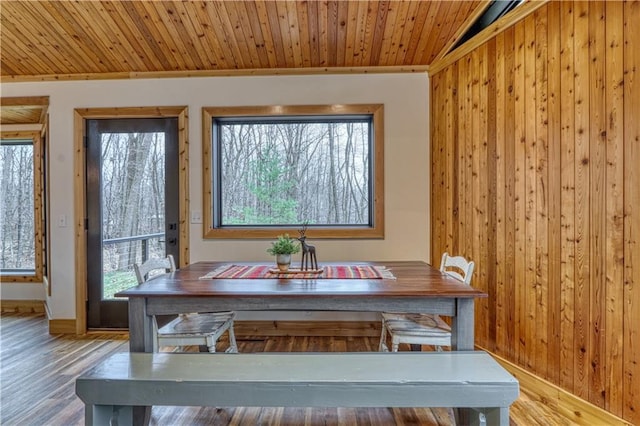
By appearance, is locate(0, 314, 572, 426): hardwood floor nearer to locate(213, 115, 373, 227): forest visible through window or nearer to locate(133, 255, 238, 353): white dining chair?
locate(133, 255, 238, 353): white dining chair

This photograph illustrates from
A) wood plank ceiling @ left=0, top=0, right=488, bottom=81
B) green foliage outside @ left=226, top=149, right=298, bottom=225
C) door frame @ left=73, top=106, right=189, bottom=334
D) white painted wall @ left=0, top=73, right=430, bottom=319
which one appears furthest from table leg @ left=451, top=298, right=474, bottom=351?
door frame @ left=73, top=106, right=189, bottom=334

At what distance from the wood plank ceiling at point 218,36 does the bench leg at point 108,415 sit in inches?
107

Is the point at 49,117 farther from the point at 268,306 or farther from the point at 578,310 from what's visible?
the point at 578,310

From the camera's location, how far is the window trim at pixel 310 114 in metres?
3.20

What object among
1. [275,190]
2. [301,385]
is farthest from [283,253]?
[275,190]

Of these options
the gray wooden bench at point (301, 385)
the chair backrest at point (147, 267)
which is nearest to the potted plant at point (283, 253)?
the gray wooden bench at point (301, 385)

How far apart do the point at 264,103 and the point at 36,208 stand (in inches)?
125

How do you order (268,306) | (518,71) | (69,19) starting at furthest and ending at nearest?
1. (69,19)
2. (518,71)
3. (268,306)

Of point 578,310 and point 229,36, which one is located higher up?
point 229,36

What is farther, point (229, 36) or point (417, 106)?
point (417, 106)

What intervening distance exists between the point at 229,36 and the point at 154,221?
1.86 m

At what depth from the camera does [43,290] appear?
4.09 meters

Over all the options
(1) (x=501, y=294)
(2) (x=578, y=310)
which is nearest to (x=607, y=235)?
(2) (x=578, y=310)

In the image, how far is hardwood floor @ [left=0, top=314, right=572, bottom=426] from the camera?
6.46 feet
